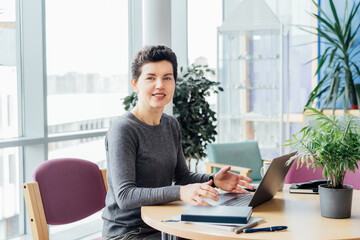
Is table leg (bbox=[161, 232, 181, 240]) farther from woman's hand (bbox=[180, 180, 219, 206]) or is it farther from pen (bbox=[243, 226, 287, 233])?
pen (bbox=[243, 226, 287, 233])

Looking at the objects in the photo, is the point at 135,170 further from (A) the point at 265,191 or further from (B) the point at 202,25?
(B) the point at 202,25

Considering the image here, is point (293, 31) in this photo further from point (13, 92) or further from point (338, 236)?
point (338, 236)

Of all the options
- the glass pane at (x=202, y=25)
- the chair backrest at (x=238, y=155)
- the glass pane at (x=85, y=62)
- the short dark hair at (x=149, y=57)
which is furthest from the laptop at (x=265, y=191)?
the glass pane at (x=202, y=25)

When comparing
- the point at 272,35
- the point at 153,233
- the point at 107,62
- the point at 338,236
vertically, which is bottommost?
the point at 153,233

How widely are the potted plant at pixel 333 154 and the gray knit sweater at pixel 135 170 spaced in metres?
0.56

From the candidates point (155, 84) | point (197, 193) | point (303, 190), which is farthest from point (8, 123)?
point (303, 190)

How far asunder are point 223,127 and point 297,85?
1.21m

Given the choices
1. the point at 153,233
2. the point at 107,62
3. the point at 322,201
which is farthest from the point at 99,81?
the point at 322,201

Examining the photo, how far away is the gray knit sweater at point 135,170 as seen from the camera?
1.80 meters

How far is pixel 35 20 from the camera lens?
12.0 feet

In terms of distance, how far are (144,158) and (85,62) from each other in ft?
9.05

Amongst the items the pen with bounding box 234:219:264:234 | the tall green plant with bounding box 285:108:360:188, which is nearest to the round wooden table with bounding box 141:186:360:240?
the pen with bounding box 234:219:264:234

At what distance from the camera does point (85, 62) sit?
4.49 metres

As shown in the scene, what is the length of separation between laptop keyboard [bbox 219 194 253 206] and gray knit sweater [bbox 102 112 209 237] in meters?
0.22
